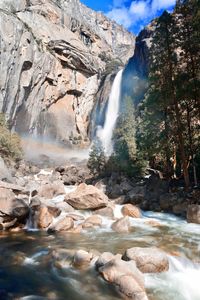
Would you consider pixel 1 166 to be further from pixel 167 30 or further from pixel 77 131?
pixel 77 131

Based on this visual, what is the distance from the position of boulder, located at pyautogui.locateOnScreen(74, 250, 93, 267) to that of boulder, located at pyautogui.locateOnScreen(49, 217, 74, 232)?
14.7ft

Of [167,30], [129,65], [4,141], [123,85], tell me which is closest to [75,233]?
[167,30]

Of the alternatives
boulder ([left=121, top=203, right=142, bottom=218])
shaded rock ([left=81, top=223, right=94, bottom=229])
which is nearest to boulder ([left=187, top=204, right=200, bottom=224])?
boulder ([left=121, top=203, right=142, bottom=218])

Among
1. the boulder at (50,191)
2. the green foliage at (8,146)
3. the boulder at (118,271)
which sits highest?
the green foliage at (8,146)

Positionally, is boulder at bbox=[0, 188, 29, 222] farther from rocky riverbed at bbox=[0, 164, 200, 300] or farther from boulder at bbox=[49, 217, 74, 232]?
boulder at bbox=[49, 217, 74, 232]

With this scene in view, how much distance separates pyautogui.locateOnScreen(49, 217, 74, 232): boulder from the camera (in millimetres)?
14547

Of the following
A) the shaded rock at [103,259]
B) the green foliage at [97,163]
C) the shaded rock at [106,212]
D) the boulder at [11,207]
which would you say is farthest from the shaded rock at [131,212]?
the green foliage at [97,163]

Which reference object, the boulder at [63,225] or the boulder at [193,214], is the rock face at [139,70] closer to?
the boulder at [193,214]

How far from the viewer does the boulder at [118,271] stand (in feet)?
27.8

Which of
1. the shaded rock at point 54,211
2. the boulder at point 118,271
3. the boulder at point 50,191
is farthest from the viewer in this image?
the boulder at point 50,191

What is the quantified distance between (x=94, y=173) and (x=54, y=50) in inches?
1406

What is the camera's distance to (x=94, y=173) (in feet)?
107

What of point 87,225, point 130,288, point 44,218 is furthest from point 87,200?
point 130,288

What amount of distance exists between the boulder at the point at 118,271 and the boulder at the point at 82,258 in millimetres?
947
